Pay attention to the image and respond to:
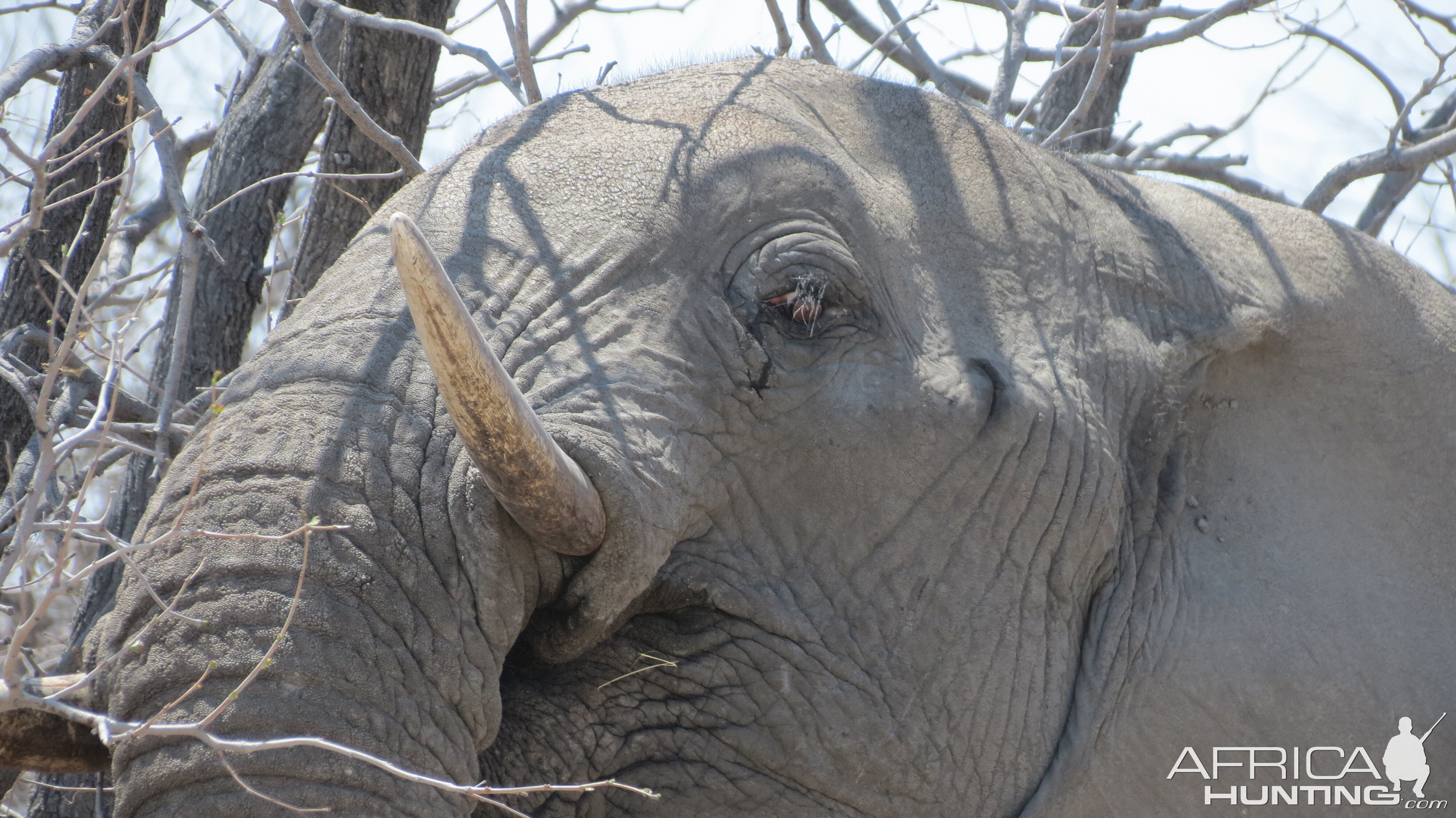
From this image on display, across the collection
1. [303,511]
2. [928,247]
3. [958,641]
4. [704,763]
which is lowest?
[704,763]

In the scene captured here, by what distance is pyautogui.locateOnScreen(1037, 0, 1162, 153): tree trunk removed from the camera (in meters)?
5.70

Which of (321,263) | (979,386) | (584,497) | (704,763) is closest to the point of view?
(584,497)

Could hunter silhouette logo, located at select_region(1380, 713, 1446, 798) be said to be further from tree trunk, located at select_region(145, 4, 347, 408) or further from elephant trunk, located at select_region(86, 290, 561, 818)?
tree trunk, located at select_region(145, 4, 347, 408)

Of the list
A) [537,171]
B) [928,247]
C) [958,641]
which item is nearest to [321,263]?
[537,171]

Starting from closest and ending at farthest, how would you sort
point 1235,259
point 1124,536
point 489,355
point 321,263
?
point 489,355 < point 1124,536 < point 1235,259 < point 321,263

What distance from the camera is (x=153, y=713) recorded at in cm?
211

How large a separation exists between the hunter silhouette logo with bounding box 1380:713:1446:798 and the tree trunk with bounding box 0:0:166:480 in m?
3.86

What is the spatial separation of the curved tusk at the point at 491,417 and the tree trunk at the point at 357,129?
8.77ft

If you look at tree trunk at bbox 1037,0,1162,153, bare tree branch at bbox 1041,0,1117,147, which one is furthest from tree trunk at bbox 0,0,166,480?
tree trunk at bbox 1037,0,1162,153

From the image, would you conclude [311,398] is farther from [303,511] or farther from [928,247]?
[928,247]

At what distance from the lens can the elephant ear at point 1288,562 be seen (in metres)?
3.00

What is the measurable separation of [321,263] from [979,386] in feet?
8.88

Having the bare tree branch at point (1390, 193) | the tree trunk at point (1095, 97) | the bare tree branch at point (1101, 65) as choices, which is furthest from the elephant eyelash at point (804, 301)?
the bare tree branch at point (1390, 193)

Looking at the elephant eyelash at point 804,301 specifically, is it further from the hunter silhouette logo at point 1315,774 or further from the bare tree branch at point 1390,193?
the bare tree branch at point 1390,193
